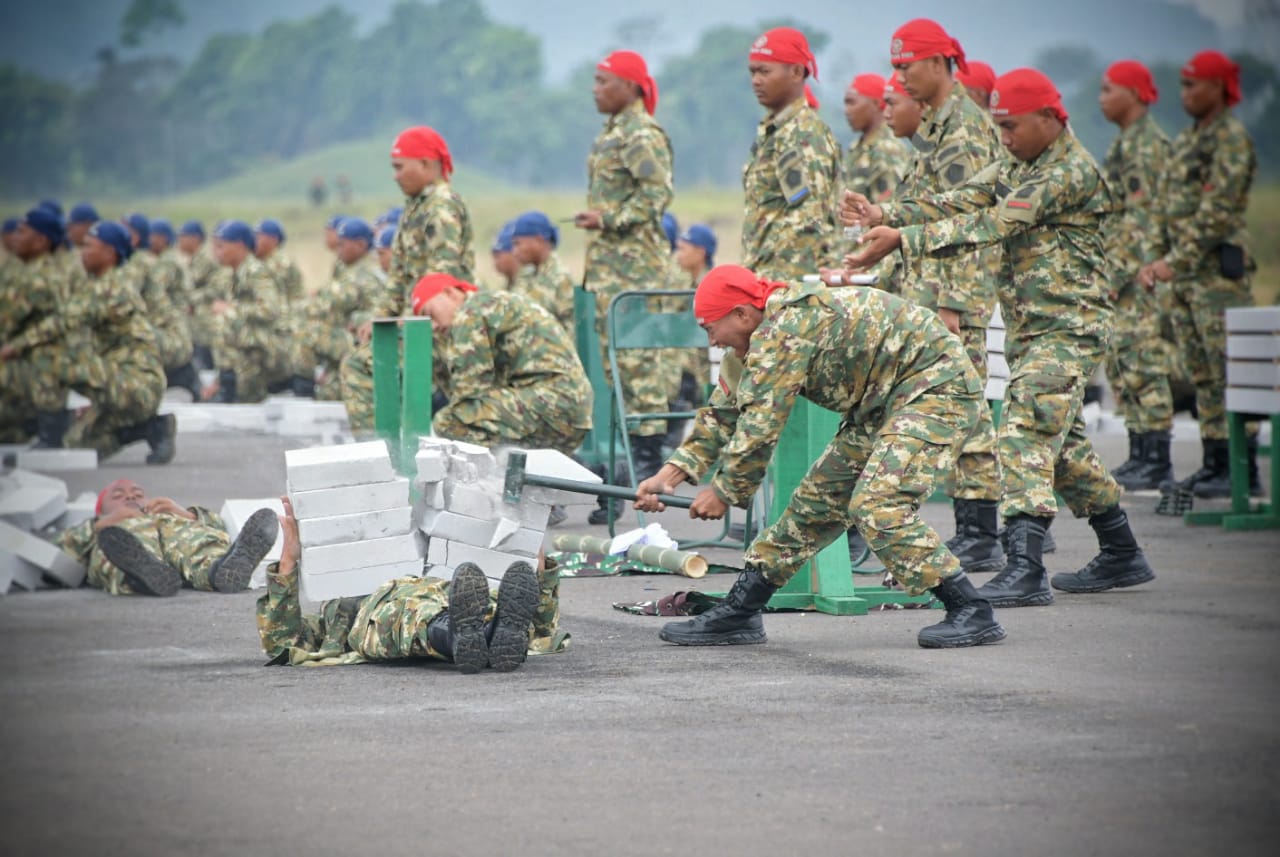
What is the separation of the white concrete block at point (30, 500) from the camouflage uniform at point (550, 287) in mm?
5684

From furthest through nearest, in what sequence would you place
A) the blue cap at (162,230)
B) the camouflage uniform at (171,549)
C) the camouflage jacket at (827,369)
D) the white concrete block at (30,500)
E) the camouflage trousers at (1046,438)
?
1. the blue cap at (162,230)
2. the white concrete block at (30,500)
3. the camouflage uniform at (171,549)
4. the camouflage trousers at (1046,438)
5. the camouflage jacket at (827,369)

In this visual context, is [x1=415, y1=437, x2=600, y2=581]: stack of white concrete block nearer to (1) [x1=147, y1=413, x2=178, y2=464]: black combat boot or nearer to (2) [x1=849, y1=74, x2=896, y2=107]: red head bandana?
(2) [x1=849, y1=74, x2=896, y2=107]: red head bandana

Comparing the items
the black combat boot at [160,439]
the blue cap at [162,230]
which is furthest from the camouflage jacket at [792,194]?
the blue cap at [162,230]

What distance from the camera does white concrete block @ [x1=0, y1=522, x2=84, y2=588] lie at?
8.59m

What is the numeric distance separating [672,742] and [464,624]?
120 centimetres

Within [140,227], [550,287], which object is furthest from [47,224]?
[140,227]

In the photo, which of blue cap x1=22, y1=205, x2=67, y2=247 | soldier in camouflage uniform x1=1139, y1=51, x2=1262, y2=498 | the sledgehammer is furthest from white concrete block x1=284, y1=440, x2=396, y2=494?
blue cap x1=22, y1=205, x2=67, y2=247

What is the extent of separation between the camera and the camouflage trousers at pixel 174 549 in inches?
Answer: 335

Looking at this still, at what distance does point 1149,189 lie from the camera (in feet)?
39.7

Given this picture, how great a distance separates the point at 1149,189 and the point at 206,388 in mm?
12490

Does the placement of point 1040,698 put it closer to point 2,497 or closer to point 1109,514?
point 1109,514

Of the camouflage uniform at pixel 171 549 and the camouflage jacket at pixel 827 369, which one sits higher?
the camouflage jacket at pixel 827 369

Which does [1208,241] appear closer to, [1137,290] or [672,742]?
[1137,290]

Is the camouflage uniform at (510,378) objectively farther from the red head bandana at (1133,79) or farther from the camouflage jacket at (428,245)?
the red head bandana at (1133,79)
